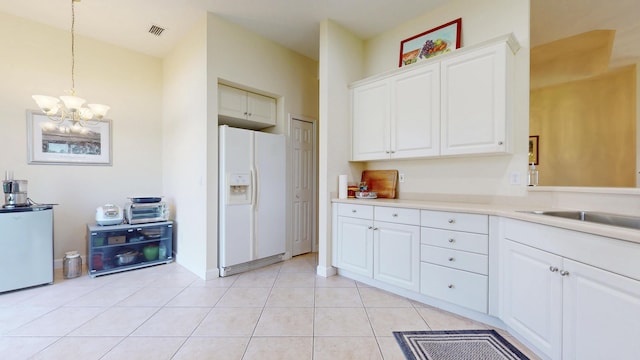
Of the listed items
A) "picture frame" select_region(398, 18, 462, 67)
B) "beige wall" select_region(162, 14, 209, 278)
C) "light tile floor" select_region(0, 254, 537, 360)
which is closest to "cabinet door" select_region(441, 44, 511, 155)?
"picture frame" select_region(398, 18, 462, 67)

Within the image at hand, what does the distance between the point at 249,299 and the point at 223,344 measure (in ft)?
2.21

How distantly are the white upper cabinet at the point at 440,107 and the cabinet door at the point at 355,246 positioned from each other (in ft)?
2.61

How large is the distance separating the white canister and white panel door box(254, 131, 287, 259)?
1999 millimetres

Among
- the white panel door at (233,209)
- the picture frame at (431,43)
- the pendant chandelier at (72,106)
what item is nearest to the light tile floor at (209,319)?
the white panel door at (233,209)

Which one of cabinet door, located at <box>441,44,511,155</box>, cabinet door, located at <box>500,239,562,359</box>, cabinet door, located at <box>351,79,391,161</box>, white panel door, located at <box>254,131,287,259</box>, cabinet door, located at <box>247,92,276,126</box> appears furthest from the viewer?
cabinet door, located at <box>247,92,276,126</box>

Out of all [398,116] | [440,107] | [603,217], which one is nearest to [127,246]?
[398,116]

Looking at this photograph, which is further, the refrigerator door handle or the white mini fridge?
the refrigerator door handle

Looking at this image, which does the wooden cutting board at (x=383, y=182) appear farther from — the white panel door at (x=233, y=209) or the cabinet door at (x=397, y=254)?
the white panel door at (x=233, y=209)

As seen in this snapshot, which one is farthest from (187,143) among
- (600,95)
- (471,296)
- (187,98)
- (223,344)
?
(600,95)

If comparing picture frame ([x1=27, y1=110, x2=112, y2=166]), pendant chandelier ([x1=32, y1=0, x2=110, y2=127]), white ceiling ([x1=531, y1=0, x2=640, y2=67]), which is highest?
white ceiling ([x1=531, y1=0, x2=640, y2=67])

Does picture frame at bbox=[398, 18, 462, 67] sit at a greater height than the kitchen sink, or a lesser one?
greater

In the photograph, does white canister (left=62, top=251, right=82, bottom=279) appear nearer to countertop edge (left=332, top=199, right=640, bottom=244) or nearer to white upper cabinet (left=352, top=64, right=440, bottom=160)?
countertop edge (left=332, top=199, right=640, bottom=244)

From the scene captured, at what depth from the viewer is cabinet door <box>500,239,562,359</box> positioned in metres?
1.47

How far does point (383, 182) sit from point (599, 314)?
2122mm
